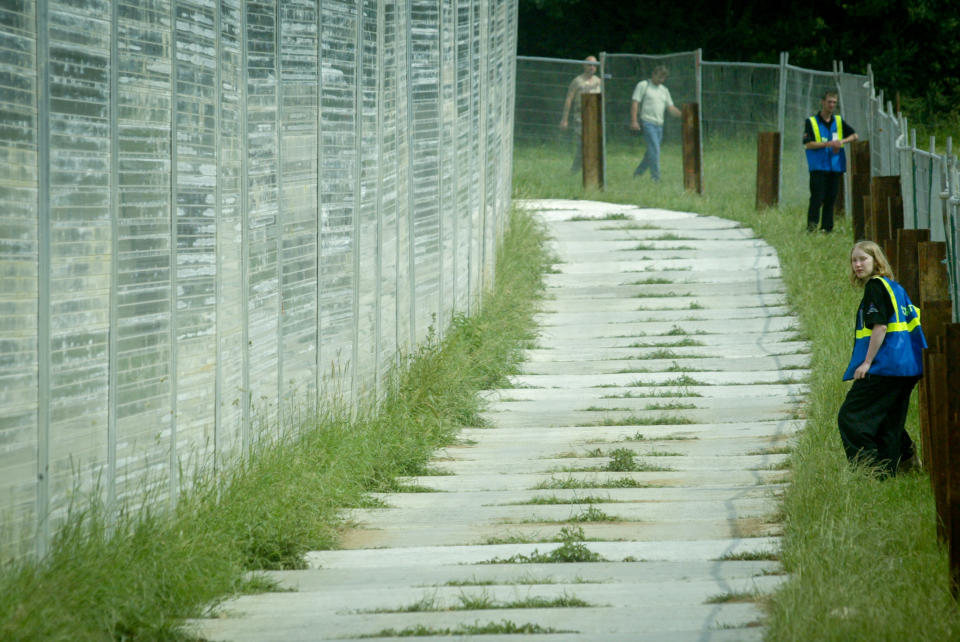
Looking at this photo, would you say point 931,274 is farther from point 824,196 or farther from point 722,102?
point 722,102

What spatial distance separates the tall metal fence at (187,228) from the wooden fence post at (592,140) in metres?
8.68

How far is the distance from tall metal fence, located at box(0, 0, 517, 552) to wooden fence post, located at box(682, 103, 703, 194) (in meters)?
8.96

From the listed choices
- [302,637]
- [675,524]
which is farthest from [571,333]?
[302,637]

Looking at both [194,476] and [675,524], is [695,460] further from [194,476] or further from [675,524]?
[194,476]

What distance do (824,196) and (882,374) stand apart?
8.15 metres

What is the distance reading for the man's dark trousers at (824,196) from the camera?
51.0ft

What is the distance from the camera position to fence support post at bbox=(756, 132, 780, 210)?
17.6 meters

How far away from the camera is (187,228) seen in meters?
6.35

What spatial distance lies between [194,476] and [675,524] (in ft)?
7.91

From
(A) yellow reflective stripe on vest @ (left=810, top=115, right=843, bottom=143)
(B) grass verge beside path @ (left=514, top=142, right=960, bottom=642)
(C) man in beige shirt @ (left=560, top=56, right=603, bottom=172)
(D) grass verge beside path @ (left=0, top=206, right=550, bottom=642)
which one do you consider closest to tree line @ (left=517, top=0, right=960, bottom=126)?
(C) man in beige shirt @ (left=560, top=56, right=603, bottom=172)

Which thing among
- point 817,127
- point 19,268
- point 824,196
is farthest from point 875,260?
point 817,127

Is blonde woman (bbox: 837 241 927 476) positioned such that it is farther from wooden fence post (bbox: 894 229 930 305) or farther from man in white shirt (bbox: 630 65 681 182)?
man in white shirt (bbox: 630 65 681 182)

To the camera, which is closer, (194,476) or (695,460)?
(194,476)

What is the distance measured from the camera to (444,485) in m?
8.24
